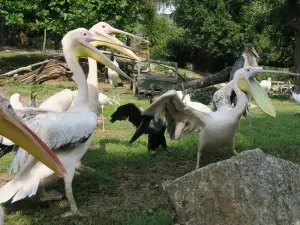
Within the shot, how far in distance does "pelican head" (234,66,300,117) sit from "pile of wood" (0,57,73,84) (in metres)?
10.3

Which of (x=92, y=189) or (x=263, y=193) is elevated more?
(x=263, y=193)

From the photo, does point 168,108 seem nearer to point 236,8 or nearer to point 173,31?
point 236,8

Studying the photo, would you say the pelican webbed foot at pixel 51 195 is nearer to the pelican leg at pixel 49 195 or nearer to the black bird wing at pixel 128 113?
the pelican leg at pixel 49 195

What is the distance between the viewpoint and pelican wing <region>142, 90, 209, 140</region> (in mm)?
5160

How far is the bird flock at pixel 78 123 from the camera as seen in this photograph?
3.85 metres

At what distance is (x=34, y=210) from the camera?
4.19 metres

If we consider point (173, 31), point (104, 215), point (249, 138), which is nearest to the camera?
point (104, 215)

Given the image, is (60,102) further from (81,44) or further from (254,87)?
(254,87)

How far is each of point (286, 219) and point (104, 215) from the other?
5.57ft

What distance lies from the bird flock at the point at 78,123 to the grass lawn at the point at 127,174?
187 mm

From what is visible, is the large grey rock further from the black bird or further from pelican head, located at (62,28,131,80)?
the black bird

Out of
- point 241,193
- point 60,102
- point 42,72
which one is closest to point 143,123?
point 60,102

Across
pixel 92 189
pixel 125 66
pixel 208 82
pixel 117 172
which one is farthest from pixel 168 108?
pixel 125 66

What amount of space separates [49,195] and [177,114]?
187 centimetres
